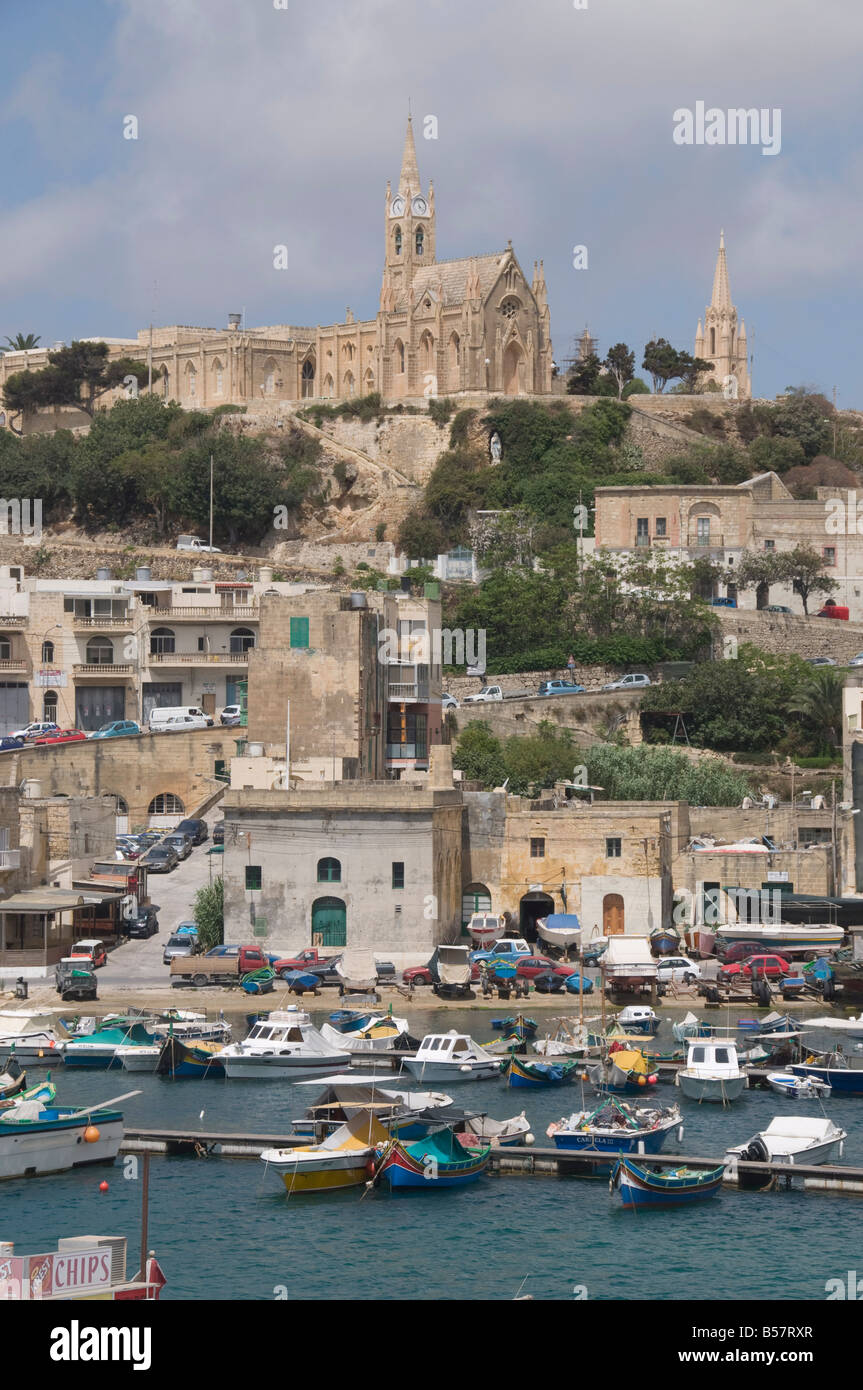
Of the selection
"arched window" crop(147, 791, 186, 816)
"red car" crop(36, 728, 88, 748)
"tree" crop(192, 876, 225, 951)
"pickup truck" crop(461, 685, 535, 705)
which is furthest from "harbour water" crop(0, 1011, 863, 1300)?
"pickup truck" crop(461, 685, 535, 705)

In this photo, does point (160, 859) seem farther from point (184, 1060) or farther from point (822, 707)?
point (822, 707)

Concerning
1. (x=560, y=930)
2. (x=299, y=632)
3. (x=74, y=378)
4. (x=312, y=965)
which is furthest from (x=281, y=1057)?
(x=74, y=378)

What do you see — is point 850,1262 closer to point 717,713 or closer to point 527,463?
point 717,713

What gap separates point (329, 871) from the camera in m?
56.9

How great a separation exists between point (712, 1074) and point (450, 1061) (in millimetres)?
5513

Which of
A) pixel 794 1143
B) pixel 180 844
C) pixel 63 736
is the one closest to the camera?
pixel 794 1143

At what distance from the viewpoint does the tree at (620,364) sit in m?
117

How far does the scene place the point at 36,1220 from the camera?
35.6m

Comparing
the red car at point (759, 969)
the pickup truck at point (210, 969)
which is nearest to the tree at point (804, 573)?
the red car at point (759, 969)

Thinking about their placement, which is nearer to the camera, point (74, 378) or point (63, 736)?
point (63, 736)

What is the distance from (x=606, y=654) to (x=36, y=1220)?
50302mm

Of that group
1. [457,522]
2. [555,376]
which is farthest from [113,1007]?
[555,376]

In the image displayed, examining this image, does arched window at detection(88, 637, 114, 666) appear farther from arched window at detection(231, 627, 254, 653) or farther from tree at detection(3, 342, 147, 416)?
tree at detection(3, 342, 147, 416)

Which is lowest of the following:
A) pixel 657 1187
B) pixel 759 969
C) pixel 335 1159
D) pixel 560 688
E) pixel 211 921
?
pixel 657 1187
